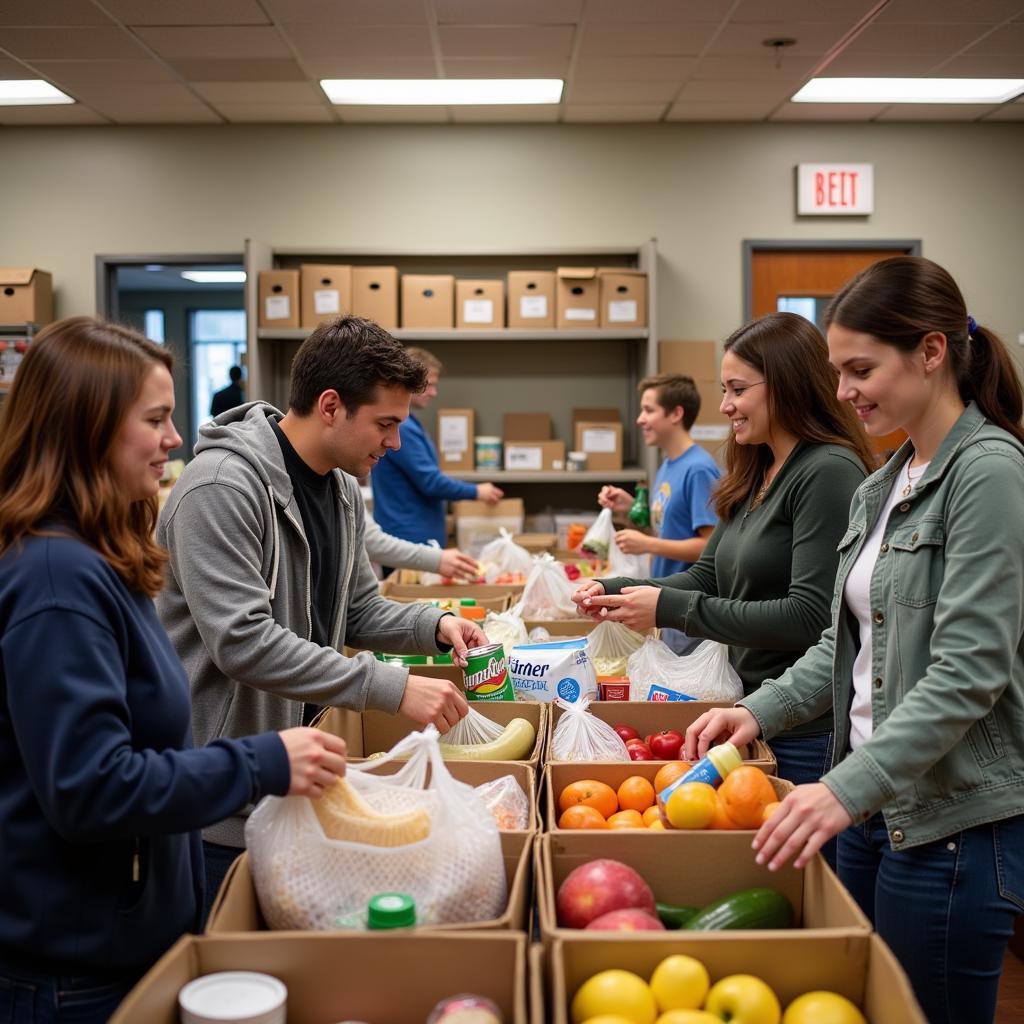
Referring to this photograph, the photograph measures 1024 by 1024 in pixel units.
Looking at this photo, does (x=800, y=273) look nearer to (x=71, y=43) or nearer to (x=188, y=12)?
(x=188, y=12)

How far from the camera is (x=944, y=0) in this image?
13.5 feet

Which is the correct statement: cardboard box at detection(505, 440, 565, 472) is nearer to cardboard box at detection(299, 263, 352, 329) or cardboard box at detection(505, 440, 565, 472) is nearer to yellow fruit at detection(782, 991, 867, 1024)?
cardboard box at detection(299, 263, 352, 329)

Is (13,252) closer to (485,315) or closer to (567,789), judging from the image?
(485,315)

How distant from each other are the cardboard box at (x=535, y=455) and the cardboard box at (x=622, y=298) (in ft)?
2.42

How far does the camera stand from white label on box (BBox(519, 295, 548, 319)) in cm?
542

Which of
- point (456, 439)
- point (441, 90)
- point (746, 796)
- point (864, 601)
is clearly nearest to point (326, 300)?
point (456, 439)

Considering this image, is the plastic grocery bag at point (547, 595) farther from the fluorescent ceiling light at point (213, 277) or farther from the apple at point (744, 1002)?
the fluorescent ceiling light at point (213, 277)

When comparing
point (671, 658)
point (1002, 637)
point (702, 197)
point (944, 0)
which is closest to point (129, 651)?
point (1002, 637)

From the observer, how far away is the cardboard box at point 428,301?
5.42 meters

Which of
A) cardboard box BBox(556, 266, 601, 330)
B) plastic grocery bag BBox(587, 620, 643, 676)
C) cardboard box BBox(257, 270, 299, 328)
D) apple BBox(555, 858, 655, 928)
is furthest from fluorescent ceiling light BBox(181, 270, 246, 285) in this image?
apple BBox(555, 858, 655, 928)

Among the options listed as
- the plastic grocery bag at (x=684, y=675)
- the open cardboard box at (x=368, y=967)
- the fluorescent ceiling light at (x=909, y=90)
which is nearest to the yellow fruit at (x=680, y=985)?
the open cardboard box at (x=368, y=967)

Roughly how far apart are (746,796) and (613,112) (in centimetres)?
491

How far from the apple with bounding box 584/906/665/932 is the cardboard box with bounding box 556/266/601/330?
4.42 m

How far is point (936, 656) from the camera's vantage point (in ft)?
4.42
